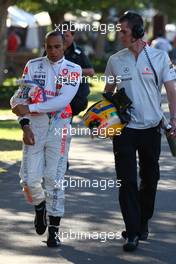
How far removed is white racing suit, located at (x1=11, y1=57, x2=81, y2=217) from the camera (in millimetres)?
7570

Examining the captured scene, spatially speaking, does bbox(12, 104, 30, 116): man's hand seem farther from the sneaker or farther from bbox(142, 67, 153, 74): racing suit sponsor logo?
the sneaker

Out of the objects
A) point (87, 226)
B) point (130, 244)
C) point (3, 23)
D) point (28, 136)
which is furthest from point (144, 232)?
point (3, 23)

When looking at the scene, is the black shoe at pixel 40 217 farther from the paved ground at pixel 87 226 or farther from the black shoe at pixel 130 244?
the black shoe at pixel 130 244

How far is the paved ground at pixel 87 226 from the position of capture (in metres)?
7.33

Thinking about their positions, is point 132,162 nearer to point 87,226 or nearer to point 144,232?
point 144,232

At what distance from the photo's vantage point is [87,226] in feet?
27.9

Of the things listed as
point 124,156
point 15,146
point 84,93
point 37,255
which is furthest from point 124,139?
point 15,146

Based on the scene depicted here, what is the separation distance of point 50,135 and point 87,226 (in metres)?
1.30

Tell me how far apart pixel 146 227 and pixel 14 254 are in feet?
4.30

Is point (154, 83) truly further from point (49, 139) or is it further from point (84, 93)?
point (84, 93)

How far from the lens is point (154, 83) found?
297 inches

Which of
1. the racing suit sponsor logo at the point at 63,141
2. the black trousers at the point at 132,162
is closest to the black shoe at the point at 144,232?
the black trousers at the point at 132,162

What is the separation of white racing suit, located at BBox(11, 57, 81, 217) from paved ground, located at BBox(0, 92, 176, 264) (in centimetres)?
46

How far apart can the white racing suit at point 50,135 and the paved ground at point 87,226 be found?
458 mm
